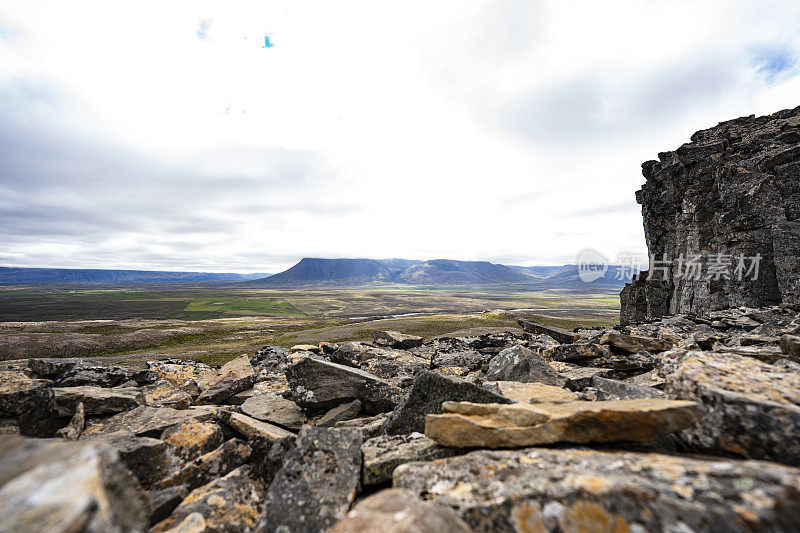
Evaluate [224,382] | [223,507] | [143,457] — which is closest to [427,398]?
[223,507]

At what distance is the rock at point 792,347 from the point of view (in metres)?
6.97

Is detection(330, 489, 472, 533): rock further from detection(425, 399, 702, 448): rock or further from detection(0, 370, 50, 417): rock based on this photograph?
detection(0, 370, 50, 417): rock

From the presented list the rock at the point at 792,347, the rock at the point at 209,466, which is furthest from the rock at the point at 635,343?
the rock at the point at 209,466

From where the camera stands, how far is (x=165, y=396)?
12273mm

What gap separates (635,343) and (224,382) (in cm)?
2030

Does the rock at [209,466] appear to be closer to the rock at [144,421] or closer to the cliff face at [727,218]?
the rock at [144,421]

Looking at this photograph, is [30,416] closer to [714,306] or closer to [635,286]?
[714,306]

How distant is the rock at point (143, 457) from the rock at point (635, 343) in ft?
61.3

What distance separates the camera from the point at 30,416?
294 inches

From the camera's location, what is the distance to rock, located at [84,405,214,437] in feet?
26.0

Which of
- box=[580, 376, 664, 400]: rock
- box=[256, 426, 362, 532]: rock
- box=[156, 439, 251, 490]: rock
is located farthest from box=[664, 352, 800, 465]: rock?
box=[156, 439, 251, 490]: rock

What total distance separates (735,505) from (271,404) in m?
12.1

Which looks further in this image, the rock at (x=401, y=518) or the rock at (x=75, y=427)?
the rock at (x=75, y=427)

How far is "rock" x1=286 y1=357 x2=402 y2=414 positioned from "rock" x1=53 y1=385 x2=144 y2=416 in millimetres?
4726
